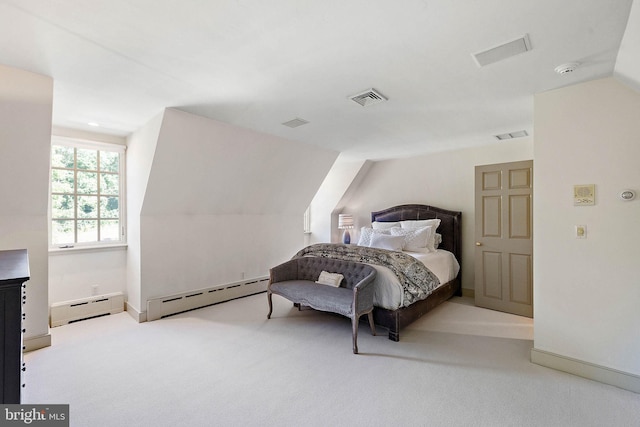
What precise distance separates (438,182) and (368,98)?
301cm

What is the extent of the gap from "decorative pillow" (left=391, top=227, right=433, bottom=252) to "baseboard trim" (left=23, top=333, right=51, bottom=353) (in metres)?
4.57

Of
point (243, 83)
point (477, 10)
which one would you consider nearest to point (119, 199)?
point (243, 83)

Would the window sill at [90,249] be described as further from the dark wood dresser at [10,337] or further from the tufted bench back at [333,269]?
the dark wood dresser at [10,337]

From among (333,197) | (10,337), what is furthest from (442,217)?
(10,337)

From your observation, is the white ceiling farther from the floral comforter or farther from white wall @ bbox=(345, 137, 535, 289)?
the floral comforter

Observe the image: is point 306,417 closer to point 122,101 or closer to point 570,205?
point 570,205

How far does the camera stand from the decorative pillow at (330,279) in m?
3.57

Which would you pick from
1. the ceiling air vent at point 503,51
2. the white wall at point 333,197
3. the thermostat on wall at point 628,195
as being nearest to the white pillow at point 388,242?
the white wall at point 333,197

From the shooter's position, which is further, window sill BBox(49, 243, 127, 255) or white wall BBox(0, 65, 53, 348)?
window sill BBox(49, 243, 127, 255)

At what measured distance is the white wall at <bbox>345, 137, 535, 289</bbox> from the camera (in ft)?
15.4

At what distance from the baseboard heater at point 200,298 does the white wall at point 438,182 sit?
2622 mm

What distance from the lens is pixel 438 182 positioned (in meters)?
5.25

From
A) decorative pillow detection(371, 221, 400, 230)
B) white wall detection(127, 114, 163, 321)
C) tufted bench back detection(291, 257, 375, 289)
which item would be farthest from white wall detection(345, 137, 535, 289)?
white wall detection(127, 114, 163, 321)

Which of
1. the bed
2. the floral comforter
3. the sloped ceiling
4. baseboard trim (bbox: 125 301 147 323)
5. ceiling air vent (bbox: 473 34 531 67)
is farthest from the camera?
baseboard trim (bbox: 125 301 147 323)
